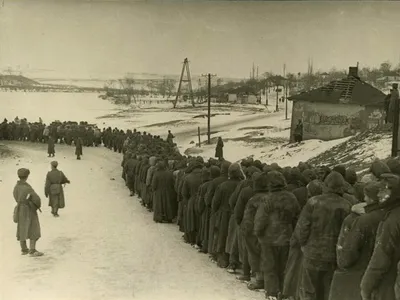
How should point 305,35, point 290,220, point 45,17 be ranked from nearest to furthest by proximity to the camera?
point 290,220 → point 45,17 → point 305,35

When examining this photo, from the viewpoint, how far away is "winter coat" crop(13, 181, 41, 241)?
651 cm

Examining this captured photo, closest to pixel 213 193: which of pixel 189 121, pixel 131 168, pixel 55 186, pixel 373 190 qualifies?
pixel 373 190

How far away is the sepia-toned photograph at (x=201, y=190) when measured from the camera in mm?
4379

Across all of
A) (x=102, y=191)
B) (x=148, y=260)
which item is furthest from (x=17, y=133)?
(x=148, y=260)

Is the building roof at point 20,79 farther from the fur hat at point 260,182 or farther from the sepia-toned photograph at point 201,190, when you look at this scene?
the fur hat at point 260,182

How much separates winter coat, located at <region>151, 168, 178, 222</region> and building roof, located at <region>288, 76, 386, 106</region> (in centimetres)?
977

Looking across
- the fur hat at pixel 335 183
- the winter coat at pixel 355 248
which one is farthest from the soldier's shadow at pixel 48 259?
the winter coat at pixel 355 248

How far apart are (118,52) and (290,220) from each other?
603 centimetres

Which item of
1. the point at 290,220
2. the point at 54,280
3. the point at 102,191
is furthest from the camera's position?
the point at 102,191

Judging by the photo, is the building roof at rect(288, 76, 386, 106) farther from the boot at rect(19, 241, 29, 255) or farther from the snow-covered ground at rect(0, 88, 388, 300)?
the boot at rect(19, 241, 29, 255)

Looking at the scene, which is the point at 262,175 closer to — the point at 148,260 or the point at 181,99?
the point at 148,260

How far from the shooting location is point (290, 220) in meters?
5.10

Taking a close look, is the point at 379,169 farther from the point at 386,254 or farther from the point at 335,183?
the point at 386,254

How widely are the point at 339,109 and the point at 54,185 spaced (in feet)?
38.4
